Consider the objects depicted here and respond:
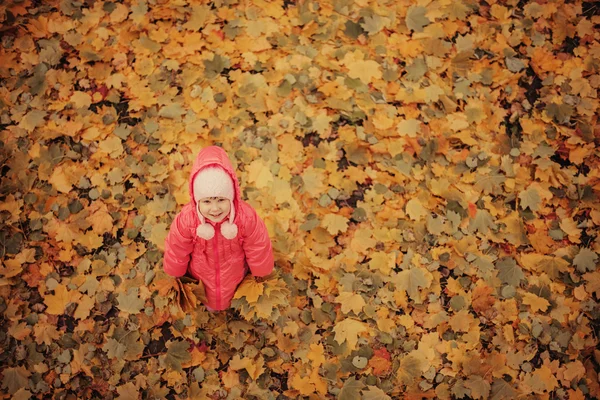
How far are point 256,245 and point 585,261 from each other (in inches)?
84.6

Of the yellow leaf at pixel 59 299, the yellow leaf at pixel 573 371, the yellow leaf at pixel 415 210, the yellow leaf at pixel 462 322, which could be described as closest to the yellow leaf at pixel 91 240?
the yellow leaf at pixel 59 299

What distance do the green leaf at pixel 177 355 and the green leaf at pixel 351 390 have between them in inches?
36.8

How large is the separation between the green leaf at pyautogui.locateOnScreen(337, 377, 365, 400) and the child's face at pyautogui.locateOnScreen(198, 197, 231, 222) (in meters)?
1.31

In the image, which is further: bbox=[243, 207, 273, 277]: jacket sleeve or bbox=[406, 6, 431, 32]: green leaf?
bbox=[406, 6, 431, 32]: green leaf

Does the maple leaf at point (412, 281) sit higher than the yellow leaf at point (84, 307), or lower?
higher

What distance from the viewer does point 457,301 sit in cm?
293

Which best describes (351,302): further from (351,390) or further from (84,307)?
(84,307)

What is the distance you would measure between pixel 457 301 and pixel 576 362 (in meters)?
0.76

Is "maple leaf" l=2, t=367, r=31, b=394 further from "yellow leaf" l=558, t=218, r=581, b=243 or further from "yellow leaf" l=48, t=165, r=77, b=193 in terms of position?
"yellow leaf" l=558, t=218, r=581, b=243

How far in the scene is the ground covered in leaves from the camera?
2777mm

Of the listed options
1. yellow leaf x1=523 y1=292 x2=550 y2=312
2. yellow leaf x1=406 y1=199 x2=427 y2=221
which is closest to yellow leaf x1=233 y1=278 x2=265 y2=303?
yellow leaf x1=406 y1=199 x2=427 y2=221

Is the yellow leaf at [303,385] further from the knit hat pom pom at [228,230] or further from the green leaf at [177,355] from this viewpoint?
the knit hat pom pom at [228,230]

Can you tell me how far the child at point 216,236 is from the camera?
2.07 meters

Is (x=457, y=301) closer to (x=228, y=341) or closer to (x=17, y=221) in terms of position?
(x=228, y=341)
